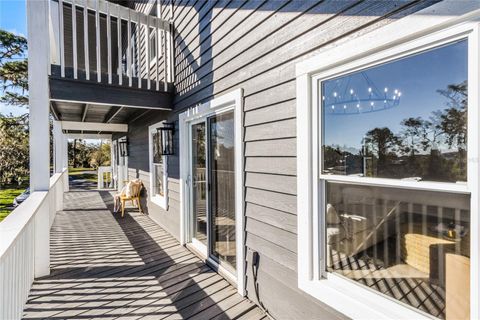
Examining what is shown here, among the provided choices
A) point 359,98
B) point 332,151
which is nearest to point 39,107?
point 332,151

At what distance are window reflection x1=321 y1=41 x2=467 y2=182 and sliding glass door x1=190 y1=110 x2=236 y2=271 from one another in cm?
139

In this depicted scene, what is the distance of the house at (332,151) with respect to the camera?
1.23 meters

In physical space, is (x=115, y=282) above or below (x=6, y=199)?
above

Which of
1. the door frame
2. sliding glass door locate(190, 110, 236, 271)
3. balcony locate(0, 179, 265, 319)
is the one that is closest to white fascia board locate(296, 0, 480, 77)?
the door frame

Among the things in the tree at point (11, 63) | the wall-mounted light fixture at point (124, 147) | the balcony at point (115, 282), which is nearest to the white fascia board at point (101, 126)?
the wall-mounted light fixture at point (124, 147)

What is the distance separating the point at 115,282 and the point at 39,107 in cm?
211

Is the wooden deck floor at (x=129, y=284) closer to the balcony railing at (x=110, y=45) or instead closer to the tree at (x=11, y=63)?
the balcony railing at (x=110, y=45)

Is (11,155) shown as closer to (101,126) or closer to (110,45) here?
(101,126)

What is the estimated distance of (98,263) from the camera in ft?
11.3

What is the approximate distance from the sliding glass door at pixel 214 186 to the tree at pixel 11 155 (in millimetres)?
13102

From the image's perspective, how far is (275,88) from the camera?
7.20ft

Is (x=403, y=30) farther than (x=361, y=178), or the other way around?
(x=361, y=178)

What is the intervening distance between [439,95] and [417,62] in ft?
0.65

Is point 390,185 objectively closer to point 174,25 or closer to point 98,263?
point 98,263
